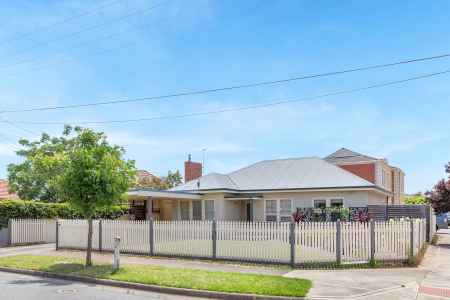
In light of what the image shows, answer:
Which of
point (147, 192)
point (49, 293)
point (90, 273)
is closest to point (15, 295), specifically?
point (49, 293)

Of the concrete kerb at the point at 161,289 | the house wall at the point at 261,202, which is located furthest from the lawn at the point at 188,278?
the house wall at the point at 261,202

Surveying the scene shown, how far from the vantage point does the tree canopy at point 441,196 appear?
24.7 m

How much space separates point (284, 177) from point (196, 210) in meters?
6.03

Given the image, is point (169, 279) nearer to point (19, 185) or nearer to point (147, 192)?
point (147, 192)

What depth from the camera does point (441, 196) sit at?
82.7 ft

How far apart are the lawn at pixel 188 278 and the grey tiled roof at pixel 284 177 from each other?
49.7 feet

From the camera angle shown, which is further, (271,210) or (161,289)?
(271,210)

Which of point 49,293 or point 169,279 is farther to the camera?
point 169,279

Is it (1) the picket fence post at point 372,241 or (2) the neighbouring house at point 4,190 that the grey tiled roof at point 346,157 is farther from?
(2) the neighbouring house at point 4,190

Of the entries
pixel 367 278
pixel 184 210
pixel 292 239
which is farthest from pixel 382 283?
pixel 184 210

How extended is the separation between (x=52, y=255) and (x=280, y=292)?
35.9ft

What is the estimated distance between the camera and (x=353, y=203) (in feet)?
88.5

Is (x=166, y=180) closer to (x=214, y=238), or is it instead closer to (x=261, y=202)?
(x=261, y=202)

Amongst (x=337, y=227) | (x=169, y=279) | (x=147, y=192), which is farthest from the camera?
(x=147, y=192)
